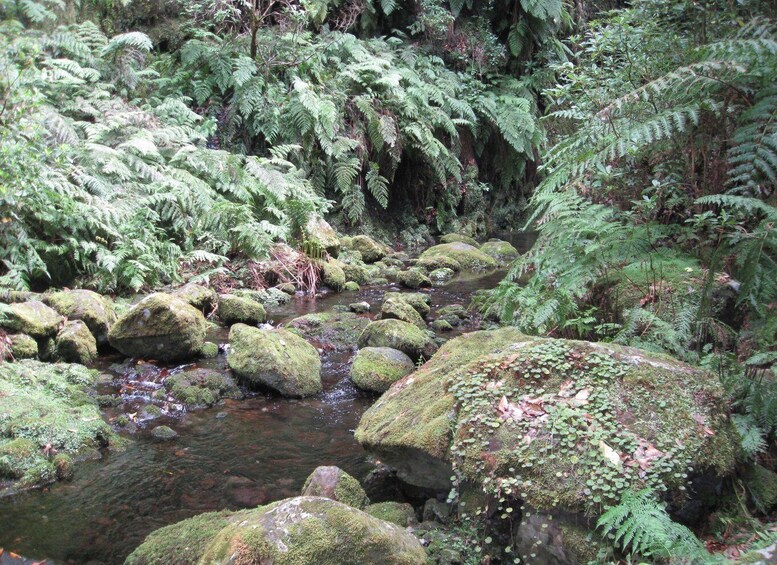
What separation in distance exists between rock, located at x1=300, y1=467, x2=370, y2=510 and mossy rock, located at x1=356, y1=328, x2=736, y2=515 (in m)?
0.23

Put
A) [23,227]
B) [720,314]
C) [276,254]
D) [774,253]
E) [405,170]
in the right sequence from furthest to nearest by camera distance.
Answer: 1. [405,170]
2. [276,254]
3. [23,227]
4. [720,314]
5. [774,253]

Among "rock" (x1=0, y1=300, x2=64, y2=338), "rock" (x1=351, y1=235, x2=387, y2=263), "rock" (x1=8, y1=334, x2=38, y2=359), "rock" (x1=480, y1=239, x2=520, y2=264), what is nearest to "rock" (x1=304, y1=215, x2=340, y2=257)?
"rock" (x1=351, y1=235, x2=387, y2=263)

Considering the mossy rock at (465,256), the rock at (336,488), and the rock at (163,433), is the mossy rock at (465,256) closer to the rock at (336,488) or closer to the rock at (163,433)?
the rock at (163,433)

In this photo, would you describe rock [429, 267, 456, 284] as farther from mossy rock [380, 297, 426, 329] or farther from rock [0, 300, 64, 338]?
rock [0, 300, 64, 338]

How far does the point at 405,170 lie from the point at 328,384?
8.59 metres

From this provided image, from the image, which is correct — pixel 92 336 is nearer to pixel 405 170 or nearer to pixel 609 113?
pixel 609 113

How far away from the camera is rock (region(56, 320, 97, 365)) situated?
5531 mm

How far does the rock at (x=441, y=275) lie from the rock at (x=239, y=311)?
359cm

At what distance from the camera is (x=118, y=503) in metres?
3.58

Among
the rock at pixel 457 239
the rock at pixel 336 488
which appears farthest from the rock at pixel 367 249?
the rock at pixel 336 488

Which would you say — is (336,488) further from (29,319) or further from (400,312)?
(400,312)

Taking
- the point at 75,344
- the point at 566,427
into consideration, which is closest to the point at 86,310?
the point at 75,344

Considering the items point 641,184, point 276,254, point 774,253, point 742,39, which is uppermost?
point 742,39

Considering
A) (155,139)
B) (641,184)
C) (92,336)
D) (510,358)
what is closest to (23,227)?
(92,336)
